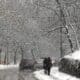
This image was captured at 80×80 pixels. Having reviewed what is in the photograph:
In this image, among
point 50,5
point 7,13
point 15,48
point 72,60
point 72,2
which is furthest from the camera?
point 15,48

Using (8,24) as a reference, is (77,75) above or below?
below

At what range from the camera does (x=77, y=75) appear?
27.7 m

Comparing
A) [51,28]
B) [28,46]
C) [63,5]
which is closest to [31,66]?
[51,28]

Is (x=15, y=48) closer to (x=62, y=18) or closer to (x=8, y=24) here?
(x=8, y=24)

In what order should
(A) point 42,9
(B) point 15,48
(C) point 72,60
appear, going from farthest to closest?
(B) point 15,48 → (A) point 42,9 → (C) point 72,60

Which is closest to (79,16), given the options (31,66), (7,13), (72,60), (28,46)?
(31,66)

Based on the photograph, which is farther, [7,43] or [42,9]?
[7,43]

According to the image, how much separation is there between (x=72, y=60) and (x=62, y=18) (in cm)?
1747

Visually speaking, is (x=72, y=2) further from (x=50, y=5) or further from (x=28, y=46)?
(x=28, y=46)

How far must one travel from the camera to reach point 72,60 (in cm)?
3039

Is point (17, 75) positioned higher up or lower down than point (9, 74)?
higher up

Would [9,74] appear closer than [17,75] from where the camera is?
No

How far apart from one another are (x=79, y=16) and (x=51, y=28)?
154 inches

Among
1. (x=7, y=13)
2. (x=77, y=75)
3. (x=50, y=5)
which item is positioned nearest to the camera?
(x=77, y=75)
